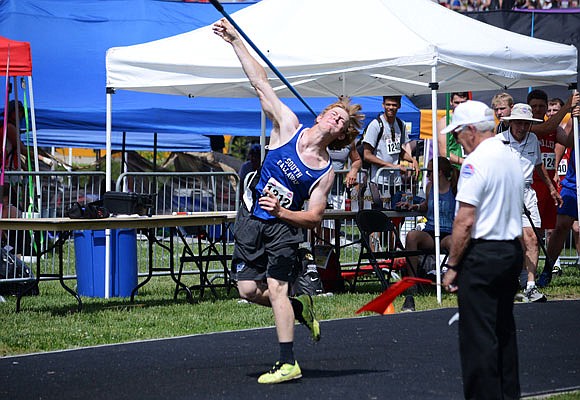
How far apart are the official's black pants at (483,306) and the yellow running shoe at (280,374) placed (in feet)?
5.08

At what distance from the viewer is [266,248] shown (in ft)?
23.9

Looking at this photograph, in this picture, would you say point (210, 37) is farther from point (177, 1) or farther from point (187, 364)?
point (177, 1)

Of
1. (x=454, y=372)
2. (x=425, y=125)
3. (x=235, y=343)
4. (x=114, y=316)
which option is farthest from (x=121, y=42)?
(x=454, y=372)

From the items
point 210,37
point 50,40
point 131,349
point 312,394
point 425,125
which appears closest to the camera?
point 312,394

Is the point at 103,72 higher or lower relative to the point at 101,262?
higher

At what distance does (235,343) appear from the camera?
8.51 m

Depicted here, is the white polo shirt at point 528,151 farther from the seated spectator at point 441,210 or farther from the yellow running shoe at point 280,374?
the yellow running shoe at point 280,374

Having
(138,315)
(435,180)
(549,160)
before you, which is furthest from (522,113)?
(138,315)

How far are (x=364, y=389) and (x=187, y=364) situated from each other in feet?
4.93

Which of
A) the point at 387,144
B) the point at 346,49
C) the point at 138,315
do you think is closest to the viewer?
the point at 138,315

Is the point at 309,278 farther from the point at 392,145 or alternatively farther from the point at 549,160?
the point at 549,160

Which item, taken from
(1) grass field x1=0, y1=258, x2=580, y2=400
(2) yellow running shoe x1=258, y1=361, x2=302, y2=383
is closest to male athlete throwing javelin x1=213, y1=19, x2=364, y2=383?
(2) yellow running shoe x1=258, y1=361, x2=302, y2=383

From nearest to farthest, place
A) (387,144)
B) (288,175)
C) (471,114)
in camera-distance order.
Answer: (471,114), (288,175), (387,144)

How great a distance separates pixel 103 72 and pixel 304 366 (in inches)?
488
